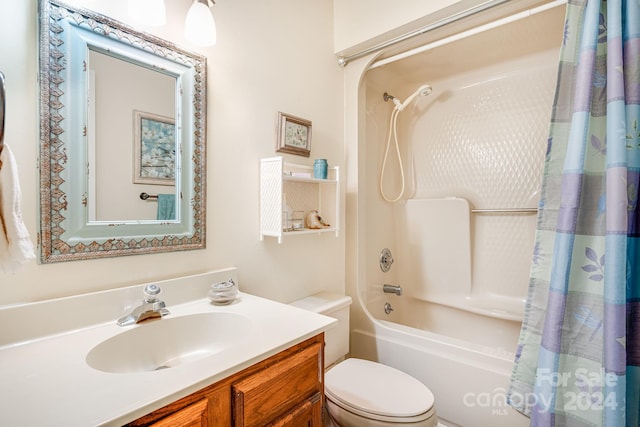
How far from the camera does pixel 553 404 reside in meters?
1.03

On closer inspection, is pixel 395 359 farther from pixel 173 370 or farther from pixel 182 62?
pixel 182 62

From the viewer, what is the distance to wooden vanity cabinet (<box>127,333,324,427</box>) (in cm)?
62

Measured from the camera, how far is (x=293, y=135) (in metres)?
1.56

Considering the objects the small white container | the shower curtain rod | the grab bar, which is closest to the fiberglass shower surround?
the shower curtain rod

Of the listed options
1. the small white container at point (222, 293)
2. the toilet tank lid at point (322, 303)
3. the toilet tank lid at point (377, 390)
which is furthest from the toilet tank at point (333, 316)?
the small white container at point (222, 293)

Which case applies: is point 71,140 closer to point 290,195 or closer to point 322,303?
point 290,195

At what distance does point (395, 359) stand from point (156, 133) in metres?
1.59

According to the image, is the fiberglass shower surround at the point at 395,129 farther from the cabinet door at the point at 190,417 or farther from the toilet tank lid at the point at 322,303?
the cabinet door at the point at 190,417

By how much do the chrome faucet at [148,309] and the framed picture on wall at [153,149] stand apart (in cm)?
38

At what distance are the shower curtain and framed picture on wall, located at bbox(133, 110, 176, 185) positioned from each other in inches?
55.6

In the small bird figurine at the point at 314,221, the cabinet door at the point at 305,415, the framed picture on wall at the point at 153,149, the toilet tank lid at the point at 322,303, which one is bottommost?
the cabinet door at the point at 305,415

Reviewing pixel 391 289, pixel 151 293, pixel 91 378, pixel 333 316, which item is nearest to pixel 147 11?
pixel 151 293

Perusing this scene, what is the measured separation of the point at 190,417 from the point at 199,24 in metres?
1.21

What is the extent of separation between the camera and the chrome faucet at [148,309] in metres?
0.92
